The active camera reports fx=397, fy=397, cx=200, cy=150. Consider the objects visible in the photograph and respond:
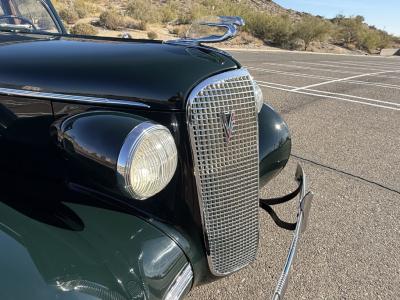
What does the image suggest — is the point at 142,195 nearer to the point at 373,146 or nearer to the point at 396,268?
the point at 396,268

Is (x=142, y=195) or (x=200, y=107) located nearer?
(x=142, y=195)

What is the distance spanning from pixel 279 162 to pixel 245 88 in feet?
3.06

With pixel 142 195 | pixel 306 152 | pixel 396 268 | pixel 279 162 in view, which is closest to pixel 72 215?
pixel 142 195

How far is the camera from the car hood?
1692 millimetres

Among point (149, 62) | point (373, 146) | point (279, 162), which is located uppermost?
point (149, 62)

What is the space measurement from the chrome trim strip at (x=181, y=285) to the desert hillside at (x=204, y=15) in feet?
54.5

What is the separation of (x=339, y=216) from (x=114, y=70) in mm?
2212

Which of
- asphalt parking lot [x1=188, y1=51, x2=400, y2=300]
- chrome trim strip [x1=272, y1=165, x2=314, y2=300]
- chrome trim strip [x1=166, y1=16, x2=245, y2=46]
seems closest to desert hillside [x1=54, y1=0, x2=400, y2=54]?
asphalt parking lot [x1=188, y1=51, x2=400, y2=300]

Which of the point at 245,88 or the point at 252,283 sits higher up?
the point at 245,88

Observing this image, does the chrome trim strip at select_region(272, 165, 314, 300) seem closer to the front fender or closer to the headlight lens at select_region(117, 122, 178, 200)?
the front fender

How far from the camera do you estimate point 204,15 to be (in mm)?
20234

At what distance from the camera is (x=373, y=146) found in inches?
189

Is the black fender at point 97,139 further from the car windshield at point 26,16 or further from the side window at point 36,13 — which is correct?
the side window at point 36,13

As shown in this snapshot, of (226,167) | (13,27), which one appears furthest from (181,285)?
(13,27)
